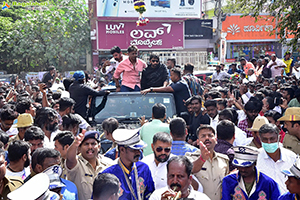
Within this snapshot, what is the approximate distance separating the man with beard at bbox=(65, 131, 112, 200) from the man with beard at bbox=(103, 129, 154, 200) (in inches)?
20.0

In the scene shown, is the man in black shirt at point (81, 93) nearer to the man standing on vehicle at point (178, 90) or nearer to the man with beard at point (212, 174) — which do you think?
the man standing on vehicle at point (178, 90)

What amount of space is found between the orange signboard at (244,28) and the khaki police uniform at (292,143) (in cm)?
2464

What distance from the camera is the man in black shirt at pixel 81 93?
7.12m

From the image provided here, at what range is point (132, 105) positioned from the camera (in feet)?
23.0

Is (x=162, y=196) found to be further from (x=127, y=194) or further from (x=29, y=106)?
(x=29, y=106)

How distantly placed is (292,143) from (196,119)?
5.61ft

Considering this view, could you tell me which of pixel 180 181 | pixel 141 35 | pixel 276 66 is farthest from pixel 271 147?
pixel 141 35

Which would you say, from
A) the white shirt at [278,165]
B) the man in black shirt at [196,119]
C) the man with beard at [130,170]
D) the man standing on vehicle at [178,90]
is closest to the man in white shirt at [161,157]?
the man with beard at [130,170]

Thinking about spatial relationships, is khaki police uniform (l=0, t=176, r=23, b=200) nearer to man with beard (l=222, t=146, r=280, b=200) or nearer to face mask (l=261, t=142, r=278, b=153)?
man with beard (l=222, t=146, r=280, b=200)

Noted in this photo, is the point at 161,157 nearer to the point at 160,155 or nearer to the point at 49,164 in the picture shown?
the point at 160,155

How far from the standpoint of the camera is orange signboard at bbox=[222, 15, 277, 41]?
28.8 m

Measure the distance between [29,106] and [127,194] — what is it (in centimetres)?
393

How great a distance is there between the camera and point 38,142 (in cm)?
477

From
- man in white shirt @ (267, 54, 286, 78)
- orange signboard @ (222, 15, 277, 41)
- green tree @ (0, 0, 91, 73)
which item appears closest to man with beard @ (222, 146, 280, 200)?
man in white shirt @ (267, 54, 286, 78)
